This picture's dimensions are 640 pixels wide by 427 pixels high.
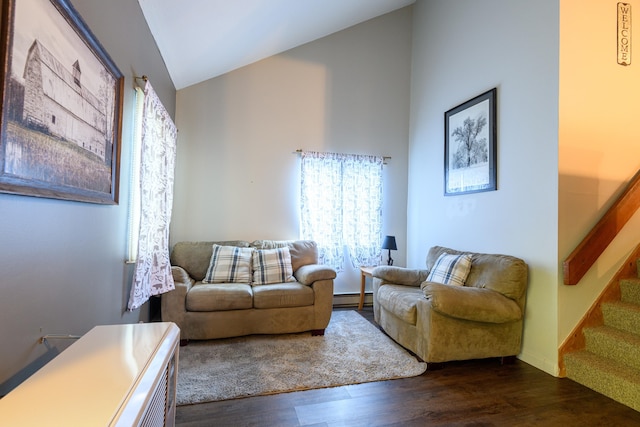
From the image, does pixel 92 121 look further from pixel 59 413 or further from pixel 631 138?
pixel 631 138

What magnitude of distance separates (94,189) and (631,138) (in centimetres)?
383

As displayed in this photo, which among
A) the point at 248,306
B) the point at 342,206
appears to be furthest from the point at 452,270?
the point at 248,306

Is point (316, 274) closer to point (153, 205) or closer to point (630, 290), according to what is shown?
point (153, 205)

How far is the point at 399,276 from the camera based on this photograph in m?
3.00

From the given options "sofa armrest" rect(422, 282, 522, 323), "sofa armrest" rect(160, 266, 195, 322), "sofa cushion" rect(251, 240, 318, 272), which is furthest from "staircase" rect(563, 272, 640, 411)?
"sofa armrest" rect(160, 266, 195, 322)

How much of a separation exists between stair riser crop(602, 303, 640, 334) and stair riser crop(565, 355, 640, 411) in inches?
18.6

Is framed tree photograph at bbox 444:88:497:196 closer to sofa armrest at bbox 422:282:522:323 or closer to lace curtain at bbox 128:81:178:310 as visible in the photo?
sofa armrest at bbox 422:282:522:323

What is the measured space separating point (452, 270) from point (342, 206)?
5.17 feet

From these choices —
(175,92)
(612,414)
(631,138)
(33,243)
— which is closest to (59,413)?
(33,243)

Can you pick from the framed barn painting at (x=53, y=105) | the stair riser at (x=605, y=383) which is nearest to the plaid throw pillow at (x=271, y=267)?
the framed barn painting at (x=53, y=105)

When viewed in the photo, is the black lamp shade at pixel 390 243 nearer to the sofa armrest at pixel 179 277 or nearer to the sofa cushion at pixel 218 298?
the sofa cushion at pixel 218 298

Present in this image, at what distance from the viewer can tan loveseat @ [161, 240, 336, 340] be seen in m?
2.49

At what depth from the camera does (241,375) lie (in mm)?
2029

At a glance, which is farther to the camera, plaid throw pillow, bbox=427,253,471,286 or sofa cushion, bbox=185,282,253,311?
plaid throw pillow, bbox=427,253,471,286
